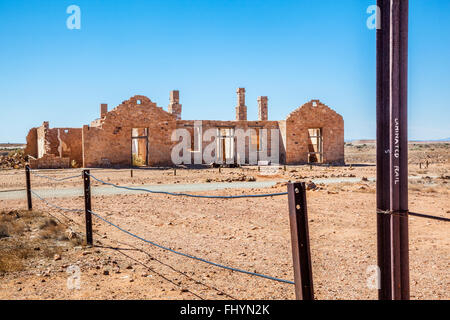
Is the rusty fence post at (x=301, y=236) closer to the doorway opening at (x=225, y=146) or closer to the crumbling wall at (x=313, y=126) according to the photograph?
the crumbling wall at (x=313, y=126)

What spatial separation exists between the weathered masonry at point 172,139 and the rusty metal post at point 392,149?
23484 mm

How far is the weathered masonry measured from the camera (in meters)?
24.6

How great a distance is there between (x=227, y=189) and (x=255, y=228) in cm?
601

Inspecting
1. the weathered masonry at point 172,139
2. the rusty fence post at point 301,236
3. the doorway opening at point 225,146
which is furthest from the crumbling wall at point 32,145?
the rusty fence post at point 301,236

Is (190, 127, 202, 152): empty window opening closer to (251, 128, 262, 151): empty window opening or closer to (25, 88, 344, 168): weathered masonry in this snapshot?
(25, 88, 344, 168): weathered masonry

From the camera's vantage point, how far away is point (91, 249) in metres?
6.40

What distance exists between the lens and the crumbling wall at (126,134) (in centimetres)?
2425

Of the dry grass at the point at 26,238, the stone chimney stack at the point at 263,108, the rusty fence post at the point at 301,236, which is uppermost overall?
the stone chimney stack at the point at 263,108

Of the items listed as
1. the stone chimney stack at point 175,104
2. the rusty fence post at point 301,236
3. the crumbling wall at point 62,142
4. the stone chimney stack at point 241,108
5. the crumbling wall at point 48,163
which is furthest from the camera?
the stone chimney stack at point 241,108

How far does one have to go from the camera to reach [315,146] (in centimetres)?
2969

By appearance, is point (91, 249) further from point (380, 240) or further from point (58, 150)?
point (58, 150)

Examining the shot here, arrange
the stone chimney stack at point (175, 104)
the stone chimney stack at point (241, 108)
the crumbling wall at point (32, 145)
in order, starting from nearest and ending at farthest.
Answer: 1. the stone chimney stack at point (175, 104)
2. the stone chimney stack at point (241, 108)
3. the crumbling wall at point (32, 145)
